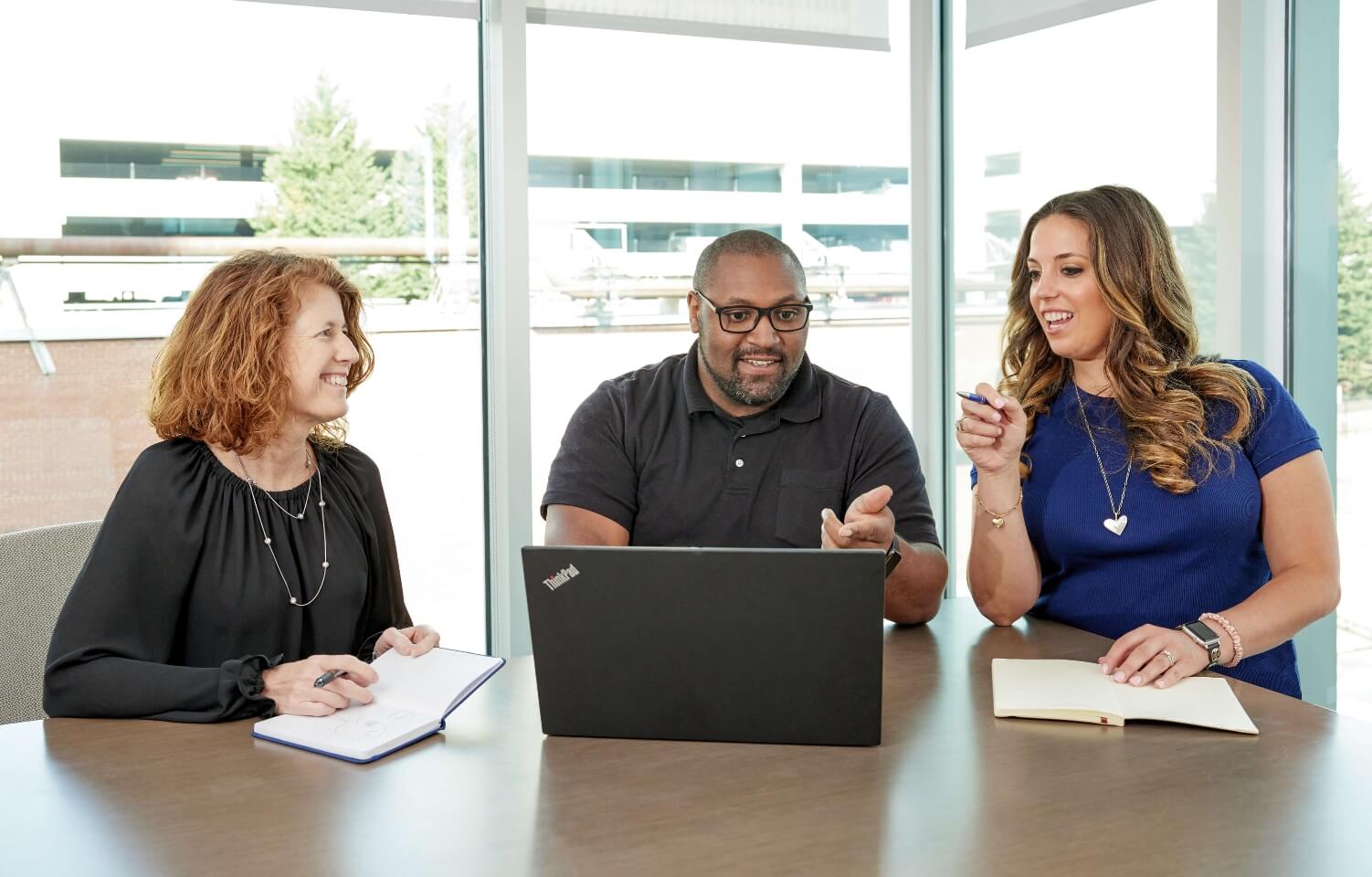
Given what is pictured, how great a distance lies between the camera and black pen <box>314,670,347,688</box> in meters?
1.60

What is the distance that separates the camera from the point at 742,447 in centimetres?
243

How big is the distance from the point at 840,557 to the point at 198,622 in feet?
3.55

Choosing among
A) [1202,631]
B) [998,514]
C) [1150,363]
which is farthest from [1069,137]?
[1202,631]

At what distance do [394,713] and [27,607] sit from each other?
0.86 m

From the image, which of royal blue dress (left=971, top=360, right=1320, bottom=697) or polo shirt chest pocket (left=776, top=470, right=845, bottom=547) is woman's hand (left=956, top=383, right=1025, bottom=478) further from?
polo shirt chest pocket (left=776, top=470, right=845, bottom=547)

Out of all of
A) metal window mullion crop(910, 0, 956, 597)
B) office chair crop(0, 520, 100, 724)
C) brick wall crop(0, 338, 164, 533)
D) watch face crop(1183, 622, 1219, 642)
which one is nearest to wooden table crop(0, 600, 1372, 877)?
watch face crop(1183, 622, 1219, 642)

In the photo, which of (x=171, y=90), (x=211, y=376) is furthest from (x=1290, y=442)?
(x=171, y=90)

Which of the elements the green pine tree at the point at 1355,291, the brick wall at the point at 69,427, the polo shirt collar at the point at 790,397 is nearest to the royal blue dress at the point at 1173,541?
the polo shirt collar at the point at 790,397

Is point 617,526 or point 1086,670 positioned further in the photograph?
point 617,526

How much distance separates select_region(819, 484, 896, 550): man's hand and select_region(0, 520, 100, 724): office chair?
125 centimetres

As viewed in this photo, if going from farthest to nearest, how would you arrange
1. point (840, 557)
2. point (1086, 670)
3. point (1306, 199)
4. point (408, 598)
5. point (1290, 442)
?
point (408, 598)
point (1306, 199)
point (1290, 442)
point (1086, 670)
point (840, 557)

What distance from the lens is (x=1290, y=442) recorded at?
6.76 feet

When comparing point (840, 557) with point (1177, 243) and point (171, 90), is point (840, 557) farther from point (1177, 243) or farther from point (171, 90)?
point (171, 90)

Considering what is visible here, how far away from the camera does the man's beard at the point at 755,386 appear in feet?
7.79
